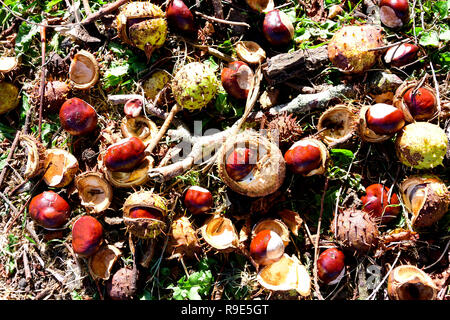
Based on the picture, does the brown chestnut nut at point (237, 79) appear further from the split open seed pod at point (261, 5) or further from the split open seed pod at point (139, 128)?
the split open seed pod at point (139, 128)

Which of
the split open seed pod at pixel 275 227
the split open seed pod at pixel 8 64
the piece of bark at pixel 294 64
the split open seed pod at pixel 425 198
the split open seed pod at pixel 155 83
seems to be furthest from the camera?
the split open seed pod at pixel 8 64

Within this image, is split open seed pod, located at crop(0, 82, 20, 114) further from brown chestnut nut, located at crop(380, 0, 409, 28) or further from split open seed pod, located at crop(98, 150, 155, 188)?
brown chestnut nut, located at crop(380, 0, 409, 28)

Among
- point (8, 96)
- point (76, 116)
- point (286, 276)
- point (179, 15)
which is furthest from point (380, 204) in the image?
point (8, 96)

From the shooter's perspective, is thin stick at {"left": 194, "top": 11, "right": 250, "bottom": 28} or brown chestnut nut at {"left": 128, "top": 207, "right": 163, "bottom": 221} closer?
brown chestnut nut at {"left": 128, "top": 207, "right": 163, "bottom": 221}

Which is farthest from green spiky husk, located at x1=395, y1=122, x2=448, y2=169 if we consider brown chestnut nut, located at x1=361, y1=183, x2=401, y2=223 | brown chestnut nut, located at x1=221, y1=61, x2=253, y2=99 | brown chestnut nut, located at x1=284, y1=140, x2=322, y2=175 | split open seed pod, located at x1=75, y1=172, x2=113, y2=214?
split open seed pod, located at x1=75, y1=172, x2=113, y2=214

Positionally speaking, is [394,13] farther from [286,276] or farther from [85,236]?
[85,236]

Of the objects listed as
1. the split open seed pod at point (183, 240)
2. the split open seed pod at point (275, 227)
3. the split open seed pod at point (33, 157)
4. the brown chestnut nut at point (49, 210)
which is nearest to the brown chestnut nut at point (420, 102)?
the split open seed pod at point (275, 227)
